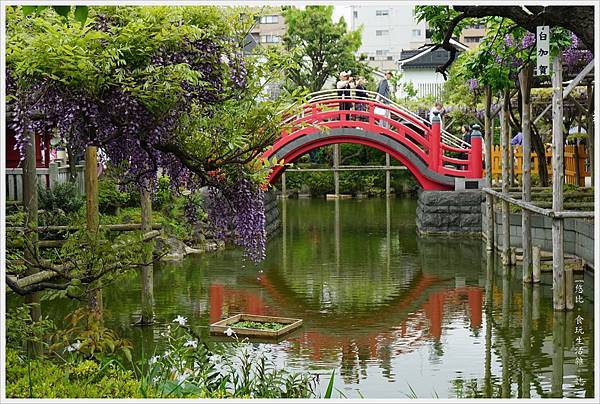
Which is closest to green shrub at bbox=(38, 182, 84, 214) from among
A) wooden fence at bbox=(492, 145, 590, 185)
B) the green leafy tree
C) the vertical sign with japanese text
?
the vertical sign with japanese text

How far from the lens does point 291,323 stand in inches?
386

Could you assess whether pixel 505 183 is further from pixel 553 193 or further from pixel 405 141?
pixel 405 141

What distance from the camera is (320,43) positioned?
29703 mm

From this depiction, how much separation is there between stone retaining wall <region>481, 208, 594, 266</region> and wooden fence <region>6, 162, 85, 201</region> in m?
6.68

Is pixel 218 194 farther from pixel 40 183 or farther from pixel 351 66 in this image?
pixel 351 66

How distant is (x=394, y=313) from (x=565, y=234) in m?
3.48

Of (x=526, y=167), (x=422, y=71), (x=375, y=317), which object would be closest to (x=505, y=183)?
(x=526, y=167)

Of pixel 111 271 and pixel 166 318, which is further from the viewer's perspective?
pixel 166 318

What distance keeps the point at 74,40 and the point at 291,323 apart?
4.39 metres

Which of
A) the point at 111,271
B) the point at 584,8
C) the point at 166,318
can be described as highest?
the point at 584,8

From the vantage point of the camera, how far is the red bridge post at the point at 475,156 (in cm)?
1881

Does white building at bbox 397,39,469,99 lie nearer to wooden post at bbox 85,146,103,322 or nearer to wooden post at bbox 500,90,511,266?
wooden post at bbox 500,90,511,266

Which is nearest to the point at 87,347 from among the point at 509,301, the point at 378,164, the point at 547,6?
the point at 547,6

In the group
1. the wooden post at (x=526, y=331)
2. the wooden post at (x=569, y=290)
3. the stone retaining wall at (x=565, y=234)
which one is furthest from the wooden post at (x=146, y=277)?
the stone retaining wall at (x=565, y=234)
